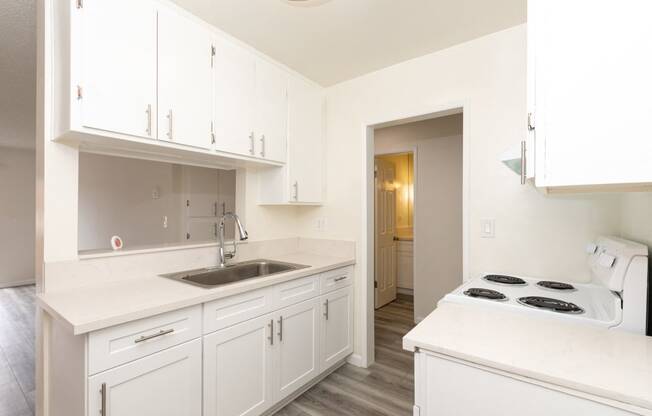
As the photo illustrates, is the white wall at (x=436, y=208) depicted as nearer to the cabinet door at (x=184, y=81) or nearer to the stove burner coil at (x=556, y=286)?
the stove burner coil at (x=556, y=286)

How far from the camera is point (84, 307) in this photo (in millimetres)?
1196

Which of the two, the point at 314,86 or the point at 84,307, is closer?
the point at 84,307

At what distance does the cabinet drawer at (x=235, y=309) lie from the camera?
1.47m

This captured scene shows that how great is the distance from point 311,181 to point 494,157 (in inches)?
54.0

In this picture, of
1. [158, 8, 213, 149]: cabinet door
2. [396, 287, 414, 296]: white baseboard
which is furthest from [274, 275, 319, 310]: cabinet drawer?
[396, 287, 414, 296]: white baseboard

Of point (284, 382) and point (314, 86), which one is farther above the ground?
point (314, 86)

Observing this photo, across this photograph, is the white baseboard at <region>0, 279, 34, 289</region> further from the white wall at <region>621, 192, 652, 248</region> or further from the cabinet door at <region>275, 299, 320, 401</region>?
the white wall at <region>621, 192, 652, 248</region>

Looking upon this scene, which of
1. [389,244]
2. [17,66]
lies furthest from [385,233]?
[17,66]

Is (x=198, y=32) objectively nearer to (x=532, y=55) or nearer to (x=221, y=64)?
(x=221, y=64)

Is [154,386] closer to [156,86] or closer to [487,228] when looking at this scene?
[156,86]

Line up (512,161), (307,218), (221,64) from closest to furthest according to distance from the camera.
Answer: (512,161) → (221,64) → (307,218)

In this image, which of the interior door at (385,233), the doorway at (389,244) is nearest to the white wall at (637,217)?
the doorway at (389,244)

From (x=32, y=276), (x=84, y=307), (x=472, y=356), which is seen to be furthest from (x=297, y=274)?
(x=32, y=276)

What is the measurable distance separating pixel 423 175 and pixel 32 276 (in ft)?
22.5
